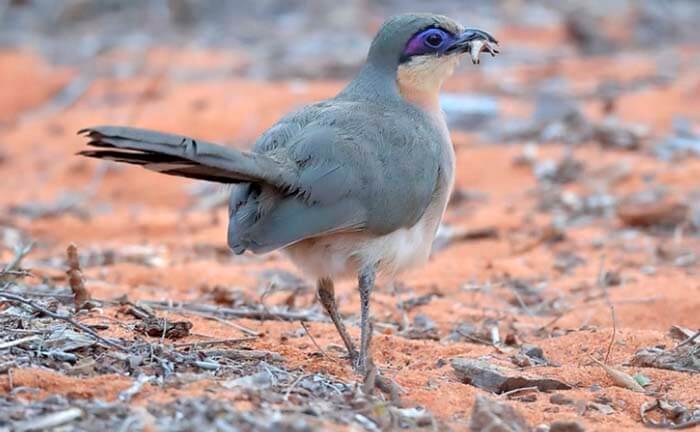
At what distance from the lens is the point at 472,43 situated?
554cm

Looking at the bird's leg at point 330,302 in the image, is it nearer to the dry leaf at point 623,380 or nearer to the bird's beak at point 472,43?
the dry leaf at point 623,380

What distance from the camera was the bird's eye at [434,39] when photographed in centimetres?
558

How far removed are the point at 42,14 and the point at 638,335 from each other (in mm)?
13841

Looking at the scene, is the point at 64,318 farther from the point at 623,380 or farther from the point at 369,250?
the point at 623,380

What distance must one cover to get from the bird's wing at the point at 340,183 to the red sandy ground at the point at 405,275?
23.2 inches

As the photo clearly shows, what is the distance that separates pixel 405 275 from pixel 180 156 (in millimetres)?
1756

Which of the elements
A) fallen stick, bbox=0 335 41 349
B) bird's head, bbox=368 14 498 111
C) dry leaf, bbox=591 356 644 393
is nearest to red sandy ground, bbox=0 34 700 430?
dry leaf, bbox=591 356 644 393

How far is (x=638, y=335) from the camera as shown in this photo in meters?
5.65

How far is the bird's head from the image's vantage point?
557 cm

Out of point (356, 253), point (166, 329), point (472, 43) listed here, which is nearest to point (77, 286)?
point (166, 329)

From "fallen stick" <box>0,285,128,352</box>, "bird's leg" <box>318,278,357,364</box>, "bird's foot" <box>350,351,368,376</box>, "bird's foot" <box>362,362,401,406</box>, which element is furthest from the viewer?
"bird's leg" <box>318,278,357,364</box>

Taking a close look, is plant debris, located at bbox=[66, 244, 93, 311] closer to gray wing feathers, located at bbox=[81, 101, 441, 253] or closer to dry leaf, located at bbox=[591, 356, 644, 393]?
gray wing feathers, located at bbox=[81, 101, 441, 253]

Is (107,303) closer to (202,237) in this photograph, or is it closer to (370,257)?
(370,257)

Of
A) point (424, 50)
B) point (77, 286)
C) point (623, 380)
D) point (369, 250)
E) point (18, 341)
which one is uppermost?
point (424, 50)
